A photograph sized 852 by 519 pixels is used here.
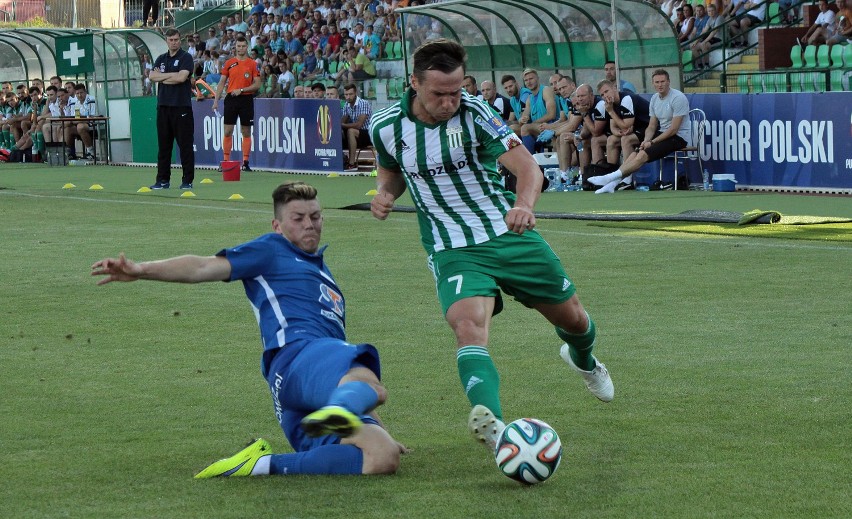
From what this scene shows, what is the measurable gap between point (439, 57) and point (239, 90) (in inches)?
737

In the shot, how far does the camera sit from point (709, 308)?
8875 millimetres

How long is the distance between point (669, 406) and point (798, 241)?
6403mm

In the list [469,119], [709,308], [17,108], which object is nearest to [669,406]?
[469,119]

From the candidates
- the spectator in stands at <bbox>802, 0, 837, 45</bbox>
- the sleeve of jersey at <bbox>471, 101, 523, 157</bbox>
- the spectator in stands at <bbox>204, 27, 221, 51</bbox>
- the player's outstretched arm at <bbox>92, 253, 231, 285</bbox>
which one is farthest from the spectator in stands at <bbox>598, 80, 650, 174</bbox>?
the spectator in stands at <bbox>204, 27, 221, 51</bbox>

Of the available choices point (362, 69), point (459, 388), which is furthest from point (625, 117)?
point (459, 388)

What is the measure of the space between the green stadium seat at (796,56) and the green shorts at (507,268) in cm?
1791

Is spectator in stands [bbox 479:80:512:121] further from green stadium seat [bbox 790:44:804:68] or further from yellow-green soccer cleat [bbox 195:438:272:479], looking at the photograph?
yellow-green soccer cleat [bbox 195:438:272:479]

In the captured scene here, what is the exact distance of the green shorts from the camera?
5707 mm

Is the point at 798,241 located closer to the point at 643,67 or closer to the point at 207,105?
the point at 643,67

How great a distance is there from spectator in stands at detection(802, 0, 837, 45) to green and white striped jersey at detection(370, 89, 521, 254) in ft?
58.0

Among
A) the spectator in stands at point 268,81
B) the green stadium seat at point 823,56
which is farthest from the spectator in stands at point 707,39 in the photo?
the spectator in stands at point 268,81

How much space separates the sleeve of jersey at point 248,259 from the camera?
17.4 feet

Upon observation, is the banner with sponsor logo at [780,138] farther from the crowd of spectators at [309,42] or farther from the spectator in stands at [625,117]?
the crowd of spectators at [309,42]

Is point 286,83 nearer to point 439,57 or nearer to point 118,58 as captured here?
point 118,58
